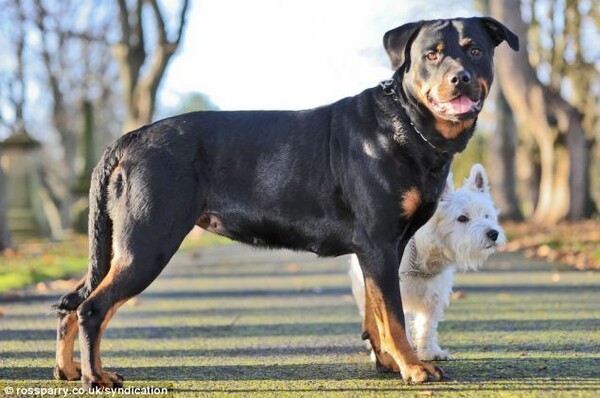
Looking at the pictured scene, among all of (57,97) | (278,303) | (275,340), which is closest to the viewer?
(275,340)

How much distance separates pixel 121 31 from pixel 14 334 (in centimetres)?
1599

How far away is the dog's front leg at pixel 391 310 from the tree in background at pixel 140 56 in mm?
16144

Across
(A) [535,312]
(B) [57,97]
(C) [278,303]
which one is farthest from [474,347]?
(B) [57,97]

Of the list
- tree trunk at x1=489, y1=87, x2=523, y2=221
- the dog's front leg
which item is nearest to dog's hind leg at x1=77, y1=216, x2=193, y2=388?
the dog's front leg

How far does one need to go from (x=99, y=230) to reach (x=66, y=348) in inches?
27.9

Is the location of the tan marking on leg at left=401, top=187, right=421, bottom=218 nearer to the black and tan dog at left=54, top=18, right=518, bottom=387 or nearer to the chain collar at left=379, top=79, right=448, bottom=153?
the black and tan dog at left=54, top=18, right=518, bottom=387

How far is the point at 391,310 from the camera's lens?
4.41m

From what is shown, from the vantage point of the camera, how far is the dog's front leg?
14.4ft

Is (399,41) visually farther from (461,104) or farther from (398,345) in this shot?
(398,345)

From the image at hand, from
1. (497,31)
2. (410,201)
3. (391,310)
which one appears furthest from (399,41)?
(391,310)

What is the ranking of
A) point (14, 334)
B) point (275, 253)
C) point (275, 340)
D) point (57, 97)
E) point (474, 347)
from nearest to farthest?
1. point (474, 347)
2. point (275, 340)
3. point (14, 334)
4. point (275, 253)
5. point (57, 97)

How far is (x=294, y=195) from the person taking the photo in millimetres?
4793

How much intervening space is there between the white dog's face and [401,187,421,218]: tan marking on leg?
1224 millimetres

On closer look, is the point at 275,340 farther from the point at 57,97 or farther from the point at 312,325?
the point at 57,97
